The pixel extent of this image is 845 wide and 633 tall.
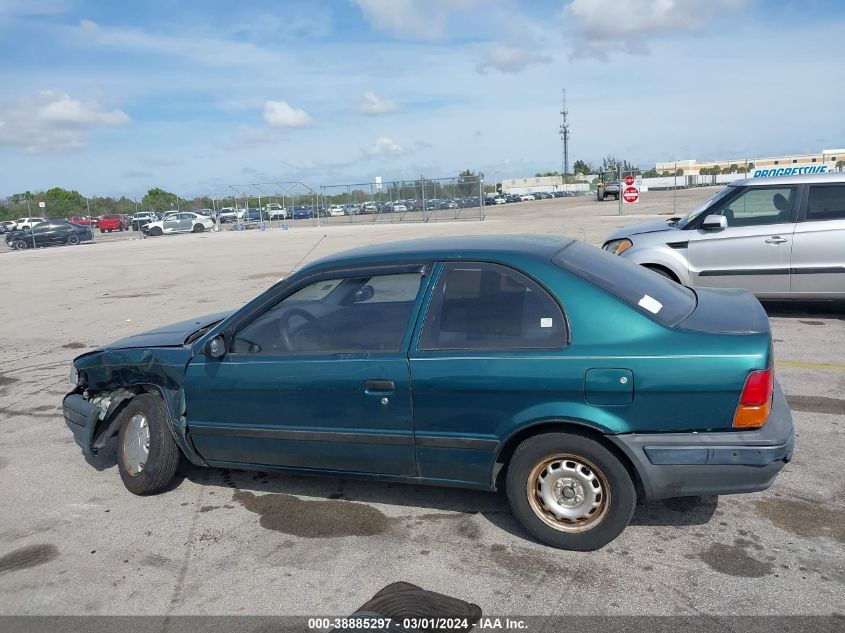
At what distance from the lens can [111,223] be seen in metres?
54.6

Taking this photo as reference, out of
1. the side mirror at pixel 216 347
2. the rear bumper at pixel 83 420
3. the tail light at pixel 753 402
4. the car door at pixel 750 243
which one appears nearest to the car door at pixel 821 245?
the car door at pixel 750 243

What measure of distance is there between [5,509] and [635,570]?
3948 mm

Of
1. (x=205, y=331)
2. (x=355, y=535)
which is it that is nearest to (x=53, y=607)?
(x=355, y=535)

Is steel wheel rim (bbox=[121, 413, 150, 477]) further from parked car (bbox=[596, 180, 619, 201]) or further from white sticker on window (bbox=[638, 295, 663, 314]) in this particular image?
parked car (bbox=[596, 180, 619, 201])

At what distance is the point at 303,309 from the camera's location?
4.38 meters

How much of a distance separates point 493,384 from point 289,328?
4.51 feet

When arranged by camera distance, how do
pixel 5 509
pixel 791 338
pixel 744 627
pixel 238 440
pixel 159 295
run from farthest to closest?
1. pixel 159 295
2. pixel 791 338
3. pixel 5 509
4. pixel 238 440
5. pixel 744 627

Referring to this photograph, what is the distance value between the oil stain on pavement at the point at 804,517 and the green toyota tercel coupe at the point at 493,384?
0.59 meters

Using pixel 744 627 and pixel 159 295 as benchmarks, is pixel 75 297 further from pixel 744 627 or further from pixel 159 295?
pixel 744 627

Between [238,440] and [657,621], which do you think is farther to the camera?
[238,440]

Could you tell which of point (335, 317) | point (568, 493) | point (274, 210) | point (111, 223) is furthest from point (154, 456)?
point (111, 223)

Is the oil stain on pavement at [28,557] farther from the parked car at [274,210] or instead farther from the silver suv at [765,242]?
the parked car at [274,210]

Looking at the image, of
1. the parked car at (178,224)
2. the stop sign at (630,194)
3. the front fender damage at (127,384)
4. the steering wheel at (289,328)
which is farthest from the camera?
the parked car at (178,224)

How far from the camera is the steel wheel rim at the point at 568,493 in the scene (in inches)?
141
